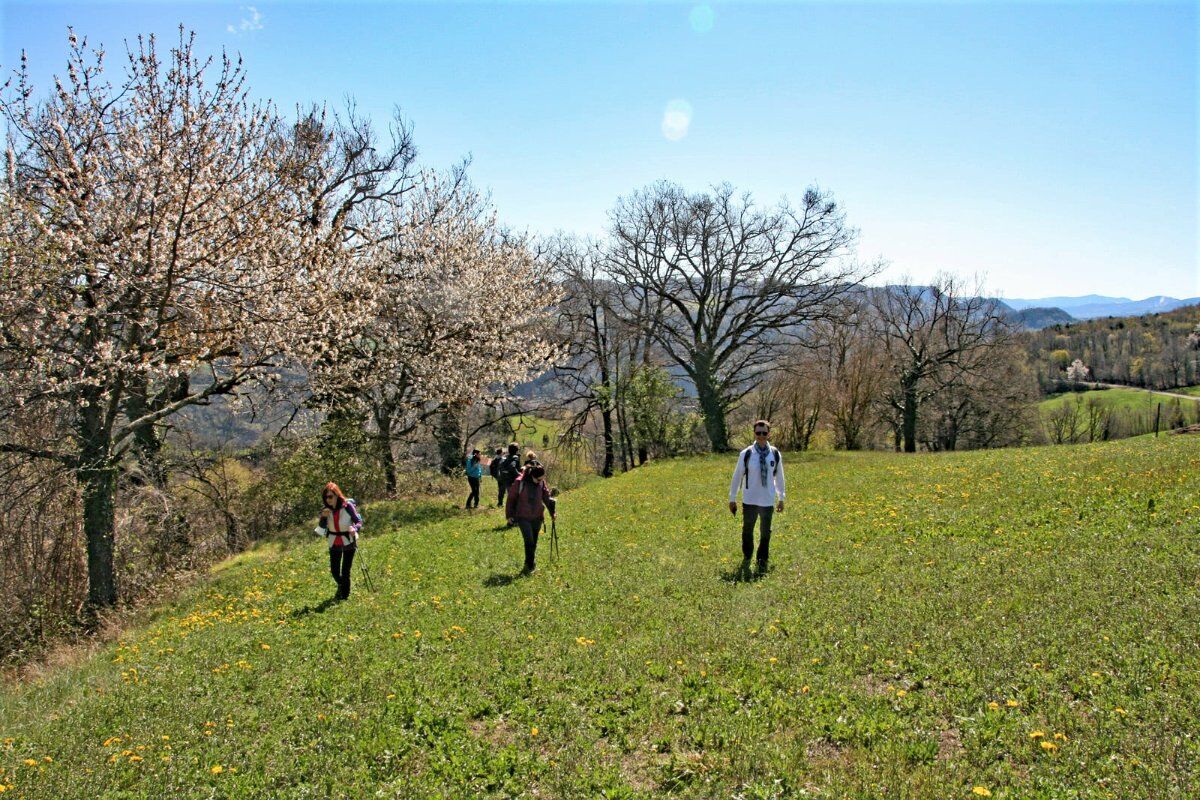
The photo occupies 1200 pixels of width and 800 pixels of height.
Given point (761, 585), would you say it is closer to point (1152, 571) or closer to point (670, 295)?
point (1152, 571)

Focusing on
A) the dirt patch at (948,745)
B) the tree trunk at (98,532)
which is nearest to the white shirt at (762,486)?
the dirt patch at (948,745)

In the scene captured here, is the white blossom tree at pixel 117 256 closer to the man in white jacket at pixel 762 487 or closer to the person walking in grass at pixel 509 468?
the person walking in grass at pixel 509 468

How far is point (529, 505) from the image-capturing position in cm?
1166

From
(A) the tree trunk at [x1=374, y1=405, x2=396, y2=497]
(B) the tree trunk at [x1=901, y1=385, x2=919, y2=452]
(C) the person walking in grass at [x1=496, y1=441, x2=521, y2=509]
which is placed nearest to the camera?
(C) the person walking in grass at [x1=496, y1=441, x2=521, y2=509]

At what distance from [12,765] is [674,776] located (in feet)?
18.6

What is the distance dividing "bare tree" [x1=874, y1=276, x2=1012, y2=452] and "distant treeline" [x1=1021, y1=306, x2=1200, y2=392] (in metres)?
39.1

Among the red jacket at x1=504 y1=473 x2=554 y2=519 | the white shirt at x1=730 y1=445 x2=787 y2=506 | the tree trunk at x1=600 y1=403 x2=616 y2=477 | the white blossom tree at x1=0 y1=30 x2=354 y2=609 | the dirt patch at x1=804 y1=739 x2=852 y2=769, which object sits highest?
the white blossom tree at x1=0 y1=30 x2=354 y2=609

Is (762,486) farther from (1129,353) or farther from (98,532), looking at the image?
(1129,353)

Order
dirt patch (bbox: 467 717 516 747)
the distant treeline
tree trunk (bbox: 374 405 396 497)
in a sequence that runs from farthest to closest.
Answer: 1. the distant treeline
2. tree trunk (bbox: 374 405 396 497)
3. dirt patch (bbox: 467 717 516 747)

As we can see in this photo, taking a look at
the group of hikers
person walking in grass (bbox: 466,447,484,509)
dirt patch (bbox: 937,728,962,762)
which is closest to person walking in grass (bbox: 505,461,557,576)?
the group of hikers

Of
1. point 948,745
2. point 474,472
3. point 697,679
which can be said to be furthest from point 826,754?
point 474,472

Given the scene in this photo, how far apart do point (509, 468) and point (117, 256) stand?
10154 millimetres

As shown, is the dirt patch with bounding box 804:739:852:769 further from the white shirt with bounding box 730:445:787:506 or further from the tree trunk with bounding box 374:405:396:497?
the tree trunk with bounding box 374:405:396:497

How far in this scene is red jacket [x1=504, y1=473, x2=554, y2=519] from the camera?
459 inches
